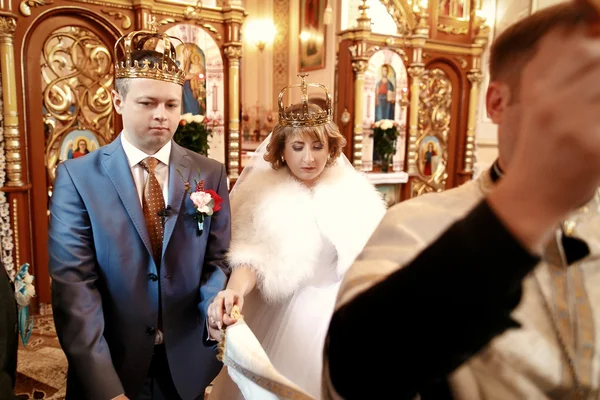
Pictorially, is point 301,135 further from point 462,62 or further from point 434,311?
point 462,62

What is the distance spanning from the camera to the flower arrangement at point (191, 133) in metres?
5.36

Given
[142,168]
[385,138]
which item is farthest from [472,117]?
[142,168]

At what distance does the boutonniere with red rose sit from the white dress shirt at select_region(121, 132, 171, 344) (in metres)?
0.08

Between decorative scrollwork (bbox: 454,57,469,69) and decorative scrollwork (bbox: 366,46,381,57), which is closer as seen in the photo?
decorative scrollwork (bbox: 366,46,381,57)

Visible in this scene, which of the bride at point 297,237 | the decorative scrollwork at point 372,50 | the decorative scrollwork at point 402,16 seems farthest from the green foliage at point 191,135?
the decorative scrollwork at point 402,16

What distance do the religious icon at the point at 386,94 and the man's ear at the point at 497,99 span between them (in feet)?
22.3

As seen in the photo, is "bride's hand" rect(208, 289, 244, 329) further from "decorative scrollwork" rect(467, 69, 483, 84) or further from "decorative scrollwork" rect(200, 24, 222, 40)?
"decorative scrollwork" rect(467, 69, 483, 84)

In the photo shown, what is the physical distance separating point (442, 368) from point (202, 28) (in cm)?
584

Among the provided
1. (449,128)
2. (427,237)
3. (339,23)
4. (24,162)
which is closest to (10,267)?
(24,162)

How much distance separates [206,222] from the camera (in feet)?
6.59

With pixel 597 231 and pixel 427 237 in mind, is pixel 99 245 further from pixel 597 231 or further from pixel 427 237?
pixel 597 231

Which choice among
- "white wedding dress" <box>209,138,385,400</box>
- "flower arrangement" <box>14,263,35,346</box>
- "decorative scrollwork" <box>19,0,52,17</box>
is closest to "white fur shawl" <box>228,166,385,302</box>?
"white wedding dress" <box>209,138,385,400</box>

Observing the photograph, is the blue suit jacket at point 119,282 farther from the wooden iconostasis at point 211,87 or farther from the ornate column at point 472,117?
the ornate column at point 472,117

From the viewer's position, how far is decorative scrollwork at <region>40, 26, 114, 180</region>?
15.9 ft
